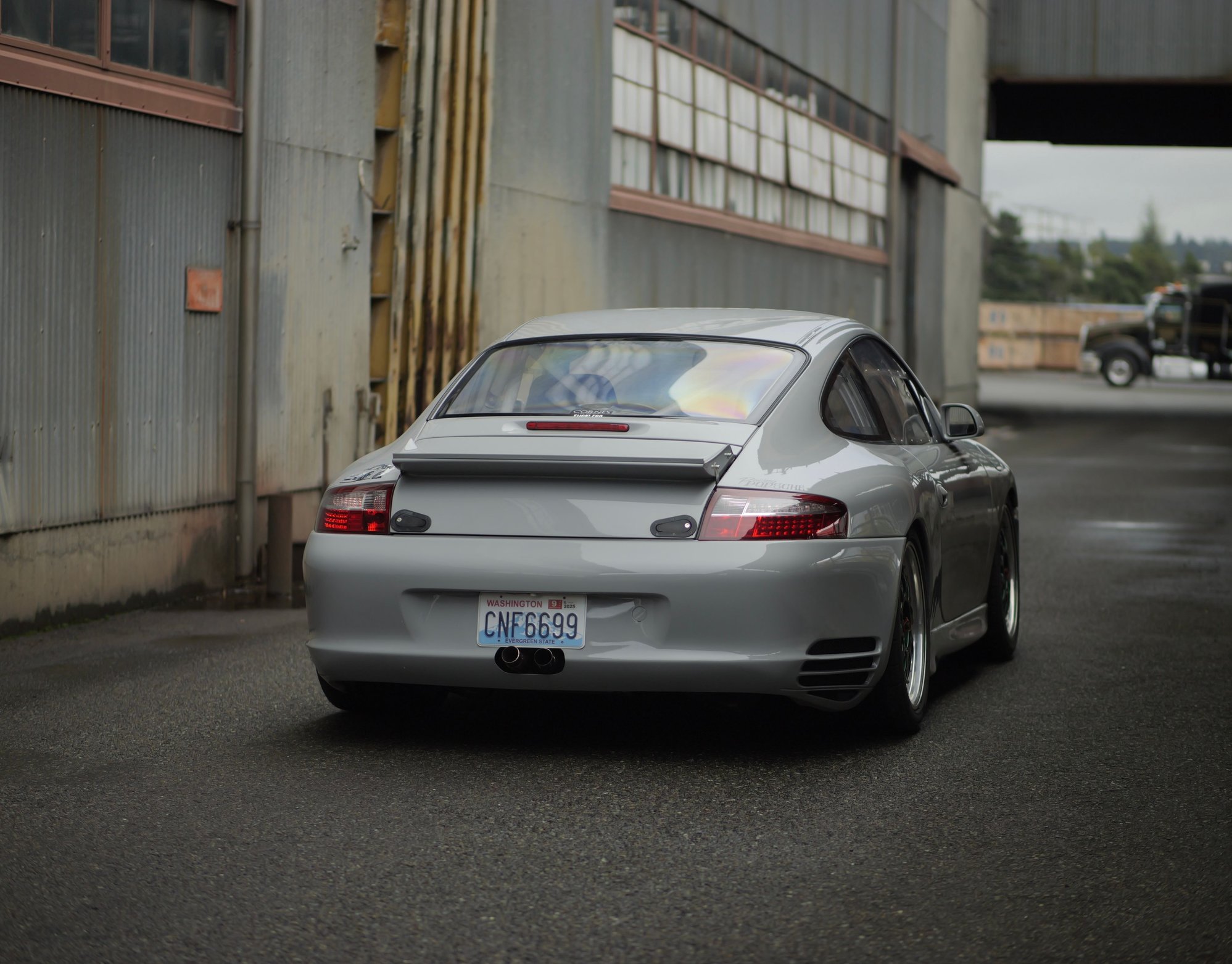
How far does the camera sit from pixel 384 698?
6191 mm

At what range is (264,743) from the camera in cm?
586

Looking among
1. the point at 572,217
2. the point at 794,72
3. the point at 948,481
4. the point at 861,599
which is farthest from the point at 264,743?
the point at 794,72

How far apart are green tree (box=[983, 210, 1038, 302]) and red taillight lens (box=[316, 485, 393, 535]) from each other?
500 ft

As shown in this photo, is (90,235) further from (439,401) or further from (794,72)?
(794,72)

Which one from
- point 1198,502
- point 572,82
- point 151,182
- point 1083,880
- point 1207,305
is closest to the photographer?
point 1083,880

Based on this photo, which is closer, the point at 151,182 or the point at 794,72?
the point at 151,182

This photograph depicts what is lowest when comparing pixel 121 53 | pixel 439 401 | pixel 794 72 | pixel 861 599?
pixel 861 599

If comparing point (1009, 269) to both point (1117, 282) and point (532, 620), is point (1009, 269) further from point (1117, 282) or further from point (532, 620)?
point (532, 620)

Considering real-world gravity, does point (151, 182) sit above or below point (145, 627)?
above

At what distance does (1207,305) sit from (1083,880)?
45849 mm

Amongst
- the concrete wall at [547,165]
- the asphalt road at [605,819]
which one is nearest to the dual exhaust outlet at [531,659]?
the asphalt road at [605,819]

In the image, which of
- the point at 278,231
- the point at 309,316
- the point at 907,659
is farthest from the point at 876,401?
the point at 309,316

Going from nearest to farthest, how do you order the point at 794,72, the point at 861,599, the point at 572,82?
1. the point at 861,599
2. the point at 572,82
3. the point at 794,72

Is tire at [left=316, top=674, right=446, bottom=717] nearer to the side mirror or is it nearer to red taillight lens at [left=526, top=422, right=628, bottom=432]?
red taillight lens at [left=526, top=422, right=628, bottom=432]
